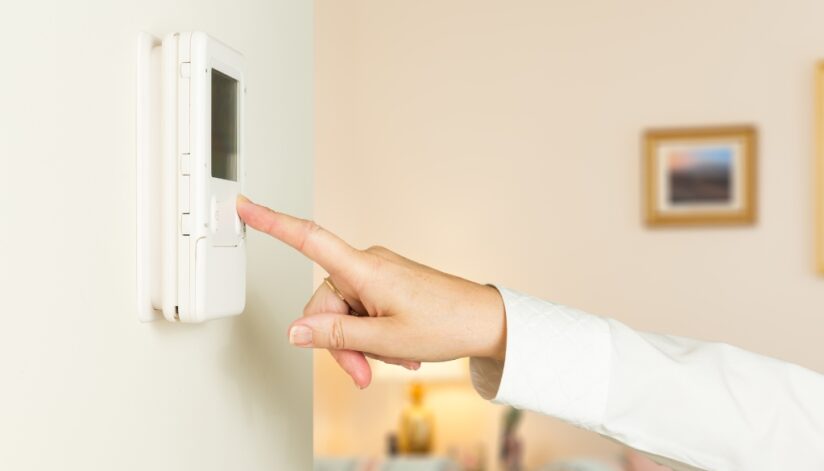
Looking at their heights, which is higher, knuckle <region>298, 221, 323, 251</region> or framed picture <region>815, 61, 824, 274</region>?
framed picture <region>815, 61, 824, 274</region>

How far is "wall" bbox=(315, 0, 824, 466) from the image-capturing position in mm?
3502

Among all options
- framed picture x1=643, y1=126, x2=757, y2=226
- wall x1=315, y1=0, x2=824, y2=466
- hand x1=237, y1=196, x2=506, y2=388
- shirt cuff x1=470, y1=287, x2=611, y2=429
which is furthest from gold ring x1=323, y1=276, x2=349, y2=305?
framed picture x1=643, y1=126, x2=757, y2=226

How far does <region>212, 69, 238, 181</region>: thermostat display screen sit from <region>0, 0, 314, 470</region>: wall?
1.6 inches

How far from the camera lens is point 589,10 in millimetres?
3676

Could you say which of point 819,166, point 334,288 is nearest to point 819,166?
point 819,166

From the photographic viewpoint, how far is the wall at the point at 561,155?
350 centimetres

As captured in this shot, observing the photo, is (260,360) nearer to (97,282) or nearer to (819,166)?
(97,282)

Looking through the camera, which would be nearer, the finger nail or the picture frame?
the finger nail

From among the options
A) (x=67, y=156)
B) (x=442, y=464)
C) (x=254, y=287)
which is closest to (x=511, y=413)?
(x=442, y=464)

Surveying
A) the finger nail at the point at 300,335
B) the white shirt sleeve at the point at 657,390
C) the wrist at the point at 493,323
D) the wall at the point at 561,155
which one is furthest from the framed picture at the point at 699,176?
the finger nail at the point at 300,335

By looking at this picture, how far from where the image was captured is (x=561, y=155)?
371 cm

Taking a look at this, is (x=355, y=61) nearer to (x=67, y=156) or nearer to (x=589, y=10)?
(x=589, y=10)

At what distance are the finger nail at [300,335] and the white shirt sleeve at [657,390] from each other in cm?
14

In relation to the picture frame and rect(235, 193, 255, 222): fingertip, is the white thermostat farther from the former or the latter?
the picture frame
